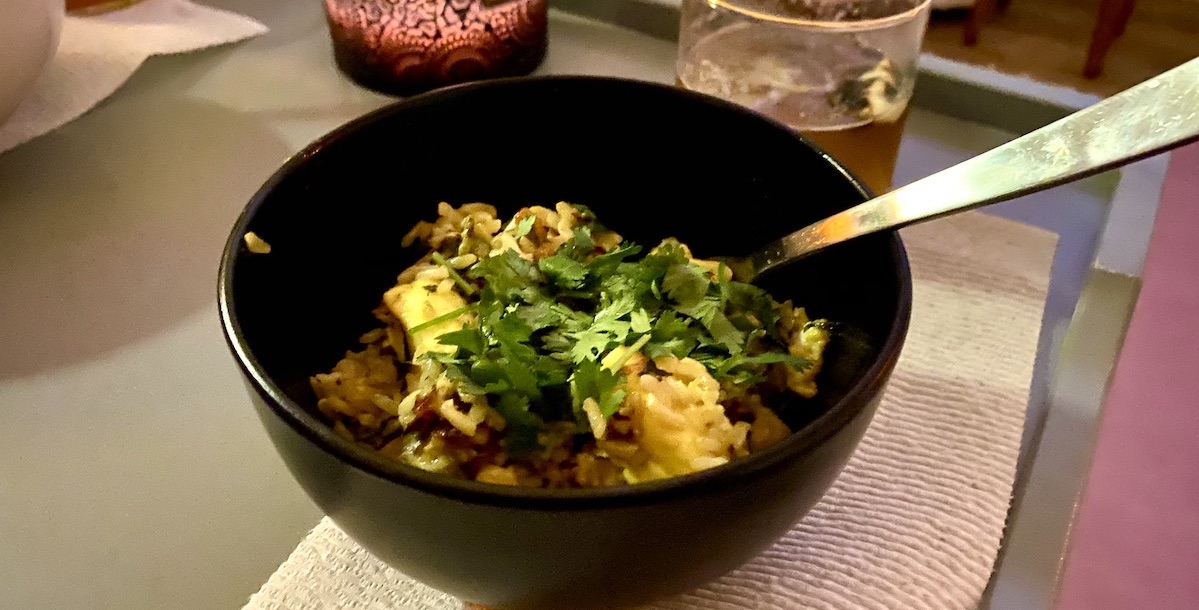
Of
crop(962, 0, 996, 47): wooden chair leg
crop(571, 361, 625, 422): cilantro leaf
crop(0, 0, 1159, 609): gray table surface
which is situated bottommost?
crop(962, 0, 996, 47): wooden chair leg

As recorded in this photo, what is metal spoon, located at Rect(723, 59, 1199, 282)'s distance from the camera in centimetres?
36

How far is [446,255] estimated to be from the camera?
57 cm

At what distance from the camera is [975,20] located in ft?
9.14

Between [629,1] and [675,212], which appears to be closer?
[675,212]

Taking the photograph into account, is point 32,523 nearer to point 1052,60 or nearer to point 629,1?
point 629,1

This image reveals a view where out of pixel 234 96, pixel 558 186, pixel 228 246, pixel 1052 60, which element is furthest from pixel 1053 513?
pixel 1052 60

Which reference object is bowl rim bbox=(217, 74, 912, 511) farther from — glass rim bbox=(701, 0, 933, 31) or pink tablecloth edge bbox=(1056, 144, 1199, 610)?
pink tablecloth edge bbox=(1056, 144, 1199, 610)

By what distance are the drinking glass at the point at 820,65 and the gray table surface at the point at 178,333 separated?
0.27 ft

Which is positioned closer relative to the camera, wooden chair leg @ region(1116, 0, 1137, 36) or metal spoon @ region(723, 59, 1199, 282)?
metal spoon @ region(723, 59, 1199, 282)

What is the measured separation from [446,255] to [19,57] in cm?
38

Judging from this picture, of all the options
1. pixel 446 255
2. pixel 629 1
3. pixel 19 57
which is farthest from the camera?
pixel 629 1

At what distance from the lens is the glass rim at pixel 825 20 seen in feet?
2.19

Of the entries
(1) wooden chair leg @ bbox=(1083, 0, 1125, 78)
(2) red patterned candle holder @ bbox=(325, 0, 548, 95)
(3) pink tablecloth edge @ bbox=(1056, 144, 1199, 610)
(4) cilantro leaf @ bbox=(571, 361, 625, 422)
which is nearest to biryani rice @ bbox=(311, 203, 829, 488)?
(4) cilantro leaf @ bbox=(571, 361, 625, 422)

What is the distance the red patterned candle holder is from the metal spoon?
41 centimetres
